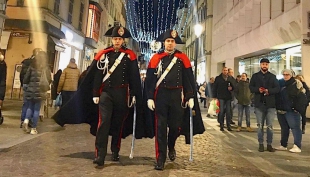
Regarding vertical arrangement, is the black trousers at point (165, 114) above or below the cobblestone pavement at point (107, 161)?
above

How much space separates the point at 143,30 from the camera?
42.8 m

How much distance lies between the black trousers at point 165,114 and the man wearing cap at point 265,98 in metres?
2.59

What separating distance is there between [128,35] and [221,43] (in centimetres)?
2555

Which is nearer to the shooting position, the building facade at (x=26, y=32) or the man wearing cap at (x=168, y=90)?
the man wearing cap at (x=168, y=90)

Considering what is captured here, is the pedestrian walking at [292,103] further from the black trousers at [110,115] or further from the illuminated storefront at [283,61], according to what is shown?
the illuminated storefront at [283,61]

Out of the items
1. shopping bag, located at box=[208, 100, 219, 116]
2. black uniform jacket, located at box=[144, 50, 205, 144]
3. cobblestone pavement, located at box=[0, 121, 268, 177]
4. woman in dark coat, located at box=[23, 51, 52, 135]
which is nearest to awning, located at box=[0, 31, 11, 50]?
woman in dark coat, located at box=[23, 51, 52, 135]

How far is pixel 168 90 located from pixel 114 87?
890 mm

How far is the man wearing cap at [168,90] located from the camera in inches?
178

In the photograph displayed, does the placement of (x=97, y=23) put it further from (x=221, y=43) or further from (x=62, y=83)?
(x=62, y=83)

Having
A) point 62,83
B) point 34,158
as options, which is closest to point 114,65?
point 34,158

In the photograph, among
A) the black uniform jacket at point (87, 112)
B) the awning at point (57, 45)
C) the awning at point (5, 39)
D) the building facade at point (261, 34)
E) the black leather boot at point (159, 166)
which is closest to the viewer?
the black leather boot at point (159, 166)

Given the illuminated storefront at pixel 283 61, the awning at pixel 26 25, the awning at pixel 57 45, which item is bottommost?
the illuminated storefront at pixel 283 61

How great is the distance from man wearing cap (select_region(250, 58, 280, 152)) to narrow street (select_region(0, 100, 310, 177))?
54cm

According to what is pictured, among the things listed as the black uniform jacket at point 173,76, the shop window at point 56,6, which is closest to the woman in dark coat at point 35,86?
the black uniform jacket at point 173,76
